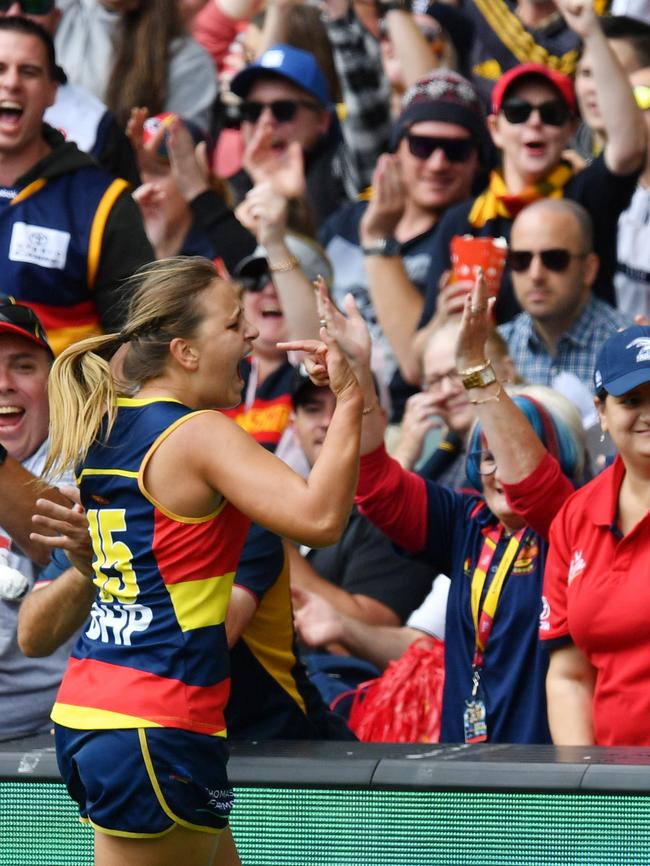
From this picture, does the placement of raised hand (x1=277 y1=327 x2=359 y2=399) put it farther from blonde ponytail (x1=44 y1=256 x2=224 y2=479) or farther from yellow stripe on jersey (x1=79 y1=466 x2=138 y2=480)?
yellow stripe on jersey (x1=79 y1=466 x2=138 y2=480)

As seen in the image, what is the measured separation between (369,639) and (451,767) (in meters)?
1.62

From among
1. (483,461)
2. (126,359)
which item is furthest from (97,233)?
(126,359)

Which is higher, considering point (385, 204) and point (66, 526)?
point (66, 526)

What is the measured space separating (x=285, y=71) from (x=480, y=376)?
11.6 feet

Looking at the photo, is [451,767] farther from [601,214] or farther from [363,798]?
[601,214]

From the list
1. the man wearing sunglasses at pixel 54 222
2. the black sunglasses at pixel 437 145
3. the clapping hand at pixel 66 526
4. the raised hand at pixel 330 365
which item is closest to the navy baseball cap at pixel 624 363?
the raised hand at pixel 330 365

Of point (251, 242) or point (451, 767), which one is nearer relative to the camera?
point (451, 767)

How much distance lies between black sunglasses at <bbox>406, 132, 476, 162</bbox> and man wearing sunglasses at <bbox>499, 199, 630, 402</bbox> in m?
0.99

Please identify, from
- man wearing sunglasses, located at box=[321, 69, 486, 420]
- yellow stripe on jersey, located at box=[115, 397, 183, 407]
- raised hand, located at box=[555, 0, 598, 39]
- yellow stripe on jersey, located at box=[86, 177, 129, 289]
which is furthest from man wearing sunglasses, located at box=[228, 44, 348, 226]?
yellow stripe on jersey, located at box=[115, 397, 183, 407]

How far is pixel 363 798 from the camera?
11.2 ft

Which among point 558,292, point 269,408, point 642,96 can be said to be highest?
point 642,96

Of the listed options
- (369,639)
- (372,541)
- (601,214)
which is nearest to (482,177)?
(601,214)

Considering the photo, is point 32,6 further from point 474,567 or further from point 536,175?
point 474,567

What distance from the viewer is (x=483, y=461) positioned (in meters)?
4.41
